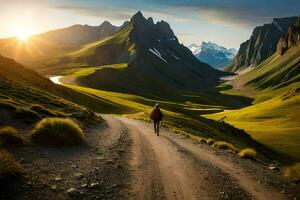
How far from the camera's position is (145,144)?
1118 inches

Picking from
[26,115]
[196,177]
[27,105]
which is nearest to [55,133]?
[26,115]

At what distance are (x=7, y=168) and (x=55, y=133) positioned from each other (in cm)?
717

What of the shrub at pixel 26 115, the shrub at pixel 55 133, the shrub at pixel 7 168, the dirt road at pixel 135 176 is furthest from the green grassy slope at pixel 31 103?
the shrub at pixel 7 168

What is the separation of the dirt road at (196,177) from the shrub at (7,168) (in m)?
4.43

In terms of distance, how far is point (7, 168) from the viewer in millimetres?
14508

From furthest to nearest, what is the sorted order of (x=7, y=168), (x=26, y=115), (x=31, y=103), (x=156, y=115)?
(x=156, y=115), (x=31, y=103), (x=26, y=115), (x=7, y=168)

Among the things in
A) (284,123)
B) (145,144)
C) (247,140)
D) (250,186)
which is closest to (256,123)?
(284,123)

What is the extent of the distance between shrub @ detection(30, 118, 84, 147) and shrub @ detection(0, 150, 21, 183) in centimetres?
562

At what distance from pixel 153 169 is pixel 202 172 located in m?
2.53

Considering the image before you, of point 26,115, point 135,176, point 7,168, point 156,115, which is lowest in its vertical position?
point 135,176

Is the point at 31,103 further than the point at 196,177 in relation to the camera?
Yes

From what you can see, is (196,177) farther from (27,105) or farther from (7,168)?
(27,105)

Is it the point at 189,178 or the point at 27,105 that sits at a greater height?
the point at 27,105

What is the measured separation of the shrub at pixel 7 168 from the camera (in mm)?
14133
